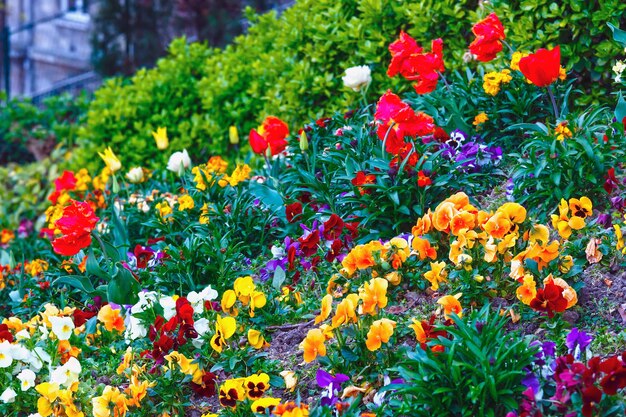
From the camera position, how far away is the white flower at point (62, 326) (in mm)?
3818

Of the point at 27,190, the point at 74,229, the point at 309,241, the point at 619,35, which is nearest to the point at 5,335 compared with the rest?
the point at 74,229

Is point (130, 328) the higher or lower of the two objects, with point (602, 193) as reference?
lower

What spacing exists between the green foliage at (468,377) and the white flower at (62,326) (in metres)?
1.54

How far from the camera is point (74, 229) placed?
12.5 feet

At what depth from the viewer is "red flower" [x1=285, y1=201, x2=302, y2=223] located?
14.8 feet

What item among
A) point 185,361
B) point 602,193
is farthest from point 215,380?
point 602,193

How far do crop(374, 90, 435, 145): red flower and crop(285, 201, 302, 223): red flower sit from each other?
0.54 meters

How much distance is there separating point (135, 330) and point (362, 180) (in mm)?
1272

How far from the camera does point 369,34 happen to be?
591cm

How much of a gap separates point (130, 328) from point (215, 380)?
63 centimetres

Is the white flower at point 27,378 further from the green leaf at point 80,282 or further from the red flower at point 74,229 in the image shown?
the green leaf at point 80,282

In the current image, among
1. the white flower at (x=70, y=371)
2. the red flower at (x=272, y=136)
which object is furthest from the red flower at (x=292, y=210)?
the white flower at (x=70, y=371)

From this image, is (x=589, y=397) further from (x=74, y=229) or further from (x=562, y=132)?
(x=74, y=229)

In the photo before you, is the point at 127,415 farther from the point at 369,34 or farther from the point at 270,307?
the point at 369,34
